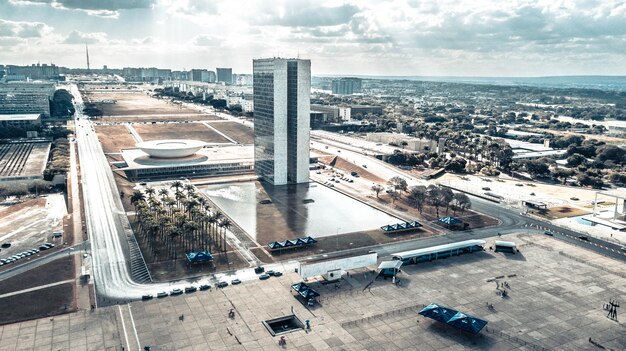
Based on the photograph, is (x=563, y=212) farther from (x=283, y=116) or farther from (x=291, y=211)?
(x=283, y=116)

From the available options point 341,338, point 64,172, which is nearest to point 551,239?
point 341,338

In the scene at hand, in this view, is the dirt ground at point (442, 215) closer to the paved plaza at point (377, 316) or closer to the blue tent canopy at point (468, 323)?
the paved plaza at point (377, 316)

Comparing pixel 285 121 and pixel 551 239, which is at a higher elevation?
pixel 285 121

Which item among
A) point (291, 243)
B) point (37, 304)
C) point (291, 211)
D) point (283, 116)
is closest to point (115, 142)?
point (283, 116)

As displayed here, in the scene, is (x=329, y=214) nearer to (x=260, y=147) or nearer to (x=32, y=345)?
(x=260, y=147)

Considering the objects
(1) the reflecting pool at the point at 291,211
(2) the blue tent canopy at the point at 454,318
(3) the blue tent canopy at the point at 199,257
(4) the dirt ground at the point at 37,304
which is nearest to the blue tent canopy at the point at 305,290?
(2) the blue tent canopy at the point at 454,318

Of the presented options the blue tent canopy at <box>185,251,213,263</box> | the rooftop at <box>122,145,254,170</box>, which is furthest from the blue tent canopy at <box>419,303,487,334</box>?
the rooftop at <box>122,145,254,170</box>
